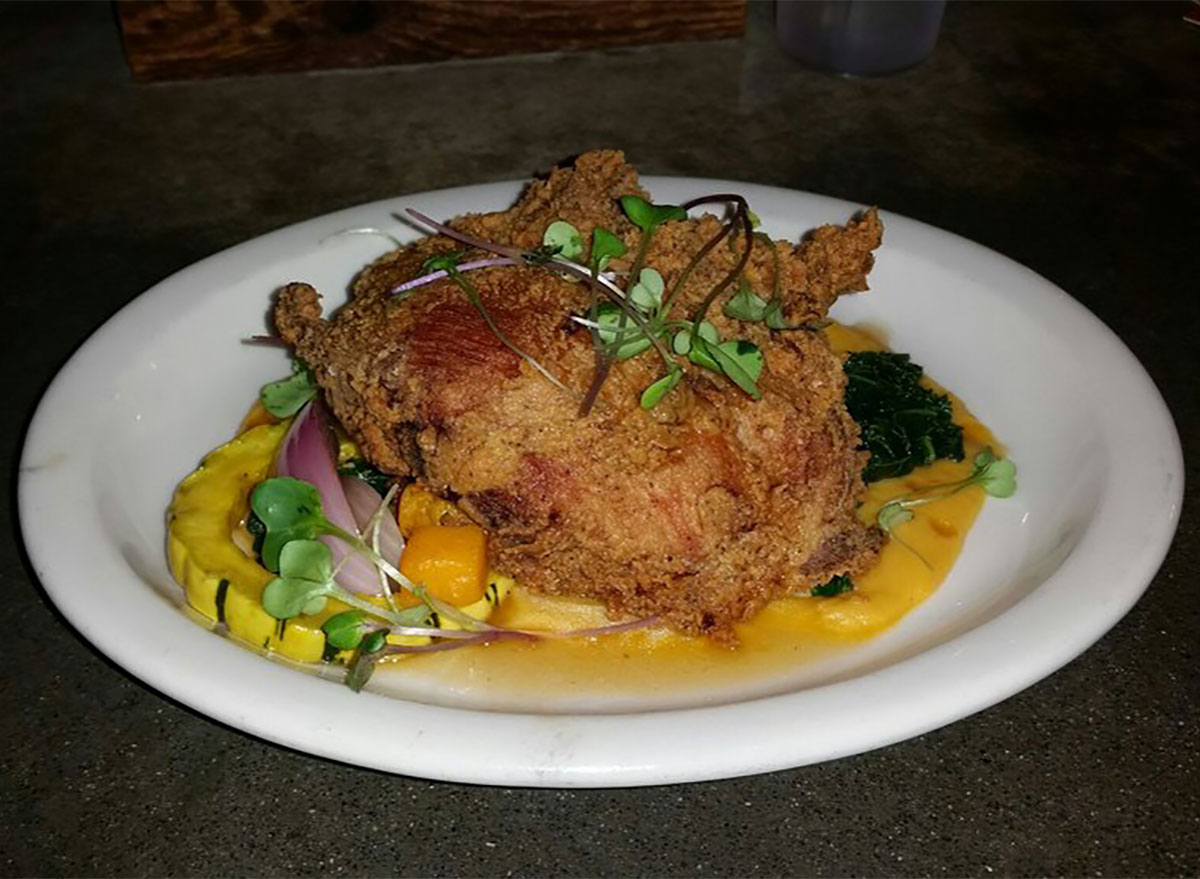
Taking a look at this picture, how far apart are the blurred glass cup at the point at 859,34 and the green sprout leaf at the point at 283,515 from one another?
402 cm

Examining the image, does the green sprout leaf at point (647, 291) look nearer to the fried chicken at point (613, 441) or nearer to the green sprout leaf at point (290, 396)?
the fried chicken at point (613, 441)

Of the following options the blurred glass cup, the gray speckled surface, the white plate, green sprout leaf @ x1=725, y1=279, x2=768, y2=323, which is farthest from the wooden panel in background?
green sprout leaf @ x1=725, y1=279, x2=768, y2=323

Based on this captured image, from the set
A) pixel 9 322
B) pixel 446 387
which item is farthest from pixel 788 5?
pixel 446 387

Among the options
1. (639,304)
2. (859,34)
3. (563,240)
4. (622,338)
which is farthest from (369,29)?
(622,338)

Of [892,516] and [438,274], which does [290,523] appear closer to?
[438,274]

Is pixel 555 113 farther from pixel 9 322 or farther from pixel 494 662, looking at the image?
pixel 494 662

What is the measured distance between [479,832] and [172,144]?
3804mm

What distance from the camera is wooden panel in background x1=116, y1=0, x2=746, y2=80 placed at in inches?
219

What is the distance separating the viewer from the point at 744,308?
2.60 m

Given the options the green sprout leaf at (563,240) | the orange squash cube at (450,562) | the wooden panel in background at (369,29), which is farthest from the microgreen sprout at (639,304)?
the wooden panel in background at (369,29)

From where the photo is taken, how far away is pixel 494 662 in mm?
2549

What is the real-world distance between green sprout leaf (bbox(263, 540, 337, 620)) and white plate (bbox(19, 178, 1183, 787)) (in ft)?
0.60

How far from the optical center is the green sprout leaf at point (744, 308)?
260 centimetres

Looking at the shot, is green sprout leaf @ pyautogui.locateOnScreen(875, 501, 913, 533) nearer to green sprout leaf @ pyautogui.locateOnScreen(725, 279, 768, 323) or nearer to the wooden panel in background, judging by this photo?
green sprout leaf @ pyautogui.locateOnScreen(725, 279, 768, 323)
